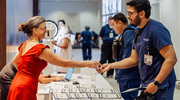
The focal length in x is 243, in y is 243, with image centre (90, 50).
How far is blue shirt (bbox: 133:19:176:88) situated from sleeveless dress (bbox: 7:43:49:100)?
2.89ft

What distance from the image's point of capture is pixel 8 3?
3867 mm

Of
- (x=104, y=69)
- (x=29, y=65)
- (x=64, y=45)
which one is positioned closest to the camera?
(x=29, y=65)

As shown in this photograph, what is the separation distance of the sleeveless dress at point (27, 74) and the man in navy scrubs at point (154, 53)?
0.87 metres

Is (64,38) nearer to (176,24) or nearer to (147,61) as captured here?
(176,24)

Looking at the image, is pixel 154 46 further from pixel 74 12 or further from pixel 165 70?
pixel 74 12

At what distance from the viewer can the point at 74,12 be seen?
69.6ft

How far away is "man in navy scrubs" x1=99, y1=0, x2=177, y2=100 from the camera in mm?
1875

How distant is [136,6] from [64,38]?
12.2ft

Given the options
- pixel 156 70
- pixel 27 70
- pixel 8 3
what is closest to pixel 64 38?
pixel 8 3

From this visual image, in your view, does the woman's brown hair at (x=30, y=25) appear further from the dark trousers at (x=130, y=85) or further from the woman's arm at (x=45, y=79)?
the dark trousers at (x=130, y=85)

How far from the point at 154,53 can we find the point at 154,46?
2.4 inches

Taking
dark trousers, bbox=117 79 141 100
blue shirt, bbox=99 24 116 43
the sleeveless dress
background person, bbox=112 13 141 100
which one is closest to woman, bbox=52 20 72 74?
blue shirt, bbox=99 24 116 43

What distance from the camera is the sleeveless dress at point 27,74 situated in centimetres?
218

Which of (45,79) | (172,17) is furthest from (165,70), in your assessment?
(172,17)
